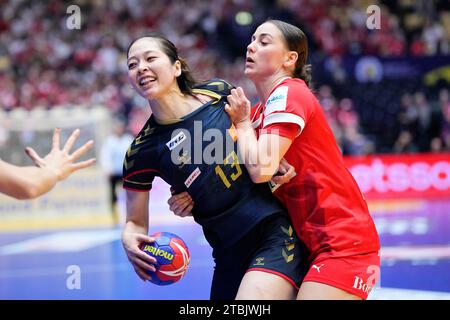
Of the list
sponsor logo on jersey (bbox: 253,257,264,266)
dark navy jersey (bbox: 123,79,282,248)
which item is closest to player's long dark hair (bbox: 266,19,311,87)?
dark navy jersey (bbox: 123,79,282,248)

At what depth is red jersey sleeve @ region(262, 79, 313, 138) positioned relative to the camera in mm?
4152

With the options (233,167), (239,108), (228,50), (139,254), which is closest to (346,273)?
(233,167)

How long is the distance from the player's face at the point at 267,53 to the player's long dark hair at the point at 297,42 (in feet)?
0.11

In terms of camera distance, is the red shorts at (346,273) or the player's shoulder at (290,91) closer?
the red shorts at (346,273)

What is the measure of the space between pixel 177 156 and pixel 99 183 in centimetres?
957

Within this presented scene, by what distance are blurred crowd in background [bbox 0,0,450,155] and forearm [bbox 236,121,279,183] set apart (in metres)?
12.1

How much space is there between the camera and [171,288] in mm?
8109

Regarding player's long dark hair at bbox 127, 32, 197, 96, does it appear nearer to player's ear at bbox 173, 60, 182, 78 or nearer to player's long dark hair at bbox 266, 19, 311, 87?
player's ear at bbox 173, 60, 182, 78

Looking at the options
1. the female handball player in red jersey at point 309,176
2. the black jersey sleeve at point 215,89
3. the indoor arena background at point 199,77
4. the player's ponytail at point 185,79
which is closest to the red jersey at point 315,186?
the female handball player in red jersey at point 309,176

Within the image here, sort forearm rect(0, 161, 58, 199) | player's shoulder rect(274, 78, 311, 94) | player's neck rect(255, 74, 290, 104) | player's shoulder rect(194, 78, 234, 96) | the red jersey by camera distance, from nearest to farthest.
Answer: forearm rect(0, 161, 58, 199) < the red jersey < player's shoulder rect(274, 78, 311, 94) < player's neck rect(255, 74, 290, 104) < player's shoulder rect(194, 78, 234, 96)

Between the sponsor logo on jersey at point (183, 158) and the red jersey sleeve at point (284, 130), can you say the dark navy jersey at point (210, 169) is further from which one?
the red jersey sleeve at point (284, 130)

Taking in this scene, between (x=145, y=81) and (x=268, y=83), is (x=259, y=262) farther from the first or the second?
(x=145, y=81)

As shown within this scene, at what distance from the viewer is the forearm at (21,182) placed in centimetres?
333

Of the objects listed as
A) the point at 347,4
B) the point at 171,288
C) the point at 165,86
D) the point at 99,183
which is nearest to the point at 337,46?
the point at 347,4
